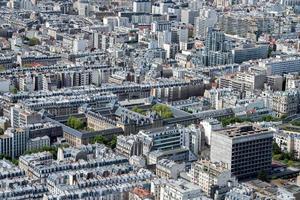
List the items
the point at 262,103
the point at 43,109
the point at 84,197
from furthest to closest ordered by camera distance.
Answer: the point at 262,103 < the point at 43,109 < the point at 84,197

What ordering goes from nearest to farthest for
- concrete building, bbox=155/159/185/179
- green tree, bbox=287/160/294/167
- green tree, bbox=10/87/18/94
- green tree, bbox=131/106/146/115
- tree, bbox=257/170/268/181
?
concrete building, bbox=155/159/185/179 < tree, bbox=257/170/268/181 < green tree, bbox=287/160/294/167 < green tree, bbox=131/106/146/115 < green tree, bbox=10/87/18/94

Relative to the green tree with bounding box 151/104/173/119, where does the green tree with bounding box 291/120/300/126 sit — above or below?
below

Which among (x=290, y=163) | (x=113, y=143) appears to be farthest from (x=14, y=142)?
(x=290, y=163)

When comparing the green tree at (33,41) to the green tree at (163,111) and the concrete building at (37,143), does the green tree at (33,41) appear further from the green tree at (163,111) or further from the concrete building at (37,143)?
the concrete building at (37,143)

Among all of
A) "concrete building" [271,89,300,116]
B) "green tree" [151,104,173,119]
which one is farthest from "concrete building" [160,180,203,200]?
"concrete building" [271,89,300,116]

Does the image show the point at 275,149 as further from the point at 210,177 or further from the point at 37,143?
the point at 37,143

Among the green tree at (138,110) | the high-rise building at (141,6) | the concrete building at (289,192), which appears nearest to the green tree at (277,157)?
the concrete building at (289,192)

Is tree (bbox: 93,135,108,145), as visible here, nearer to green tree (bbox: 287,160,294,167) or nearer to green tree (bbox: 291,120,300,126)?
green tree (bbox: 287,160,294,167)

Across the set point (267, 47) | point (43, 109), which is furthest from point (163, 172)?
point (267, 47)

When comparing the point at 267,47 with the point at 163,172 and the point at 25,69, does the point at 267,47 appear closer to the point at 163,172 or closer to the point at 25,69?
the point at 25,69
